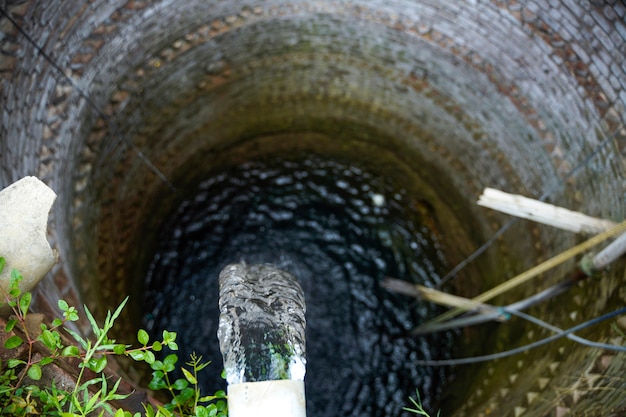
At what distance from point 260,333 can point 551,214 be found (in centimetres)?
240

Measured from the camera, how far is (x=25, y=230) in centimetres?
239

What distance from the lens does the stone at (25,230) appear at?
7.73 ft

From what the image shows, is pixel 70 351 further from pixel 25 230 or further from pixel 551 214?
pixel 551 214

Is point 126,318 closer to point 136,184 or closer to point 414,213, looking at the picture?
point 136,184

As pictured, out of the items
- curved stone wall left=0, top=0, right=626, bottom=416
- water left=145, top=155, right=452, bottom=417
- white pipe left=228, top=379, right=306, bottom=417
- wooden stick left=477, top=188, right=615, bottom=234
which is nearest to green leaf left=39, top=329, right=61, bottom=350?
white pipe left=228, top=379, right=306, bottom=417

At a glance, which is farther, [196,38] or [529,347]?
[196,38]

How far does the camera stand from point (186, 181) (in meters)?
5.27

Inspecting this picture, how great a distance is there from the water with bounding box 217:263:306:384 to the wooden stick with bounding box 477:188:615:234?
5.71 feet

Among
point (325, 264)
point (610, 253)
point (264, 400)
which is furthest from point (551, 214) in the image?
point (264, 400)

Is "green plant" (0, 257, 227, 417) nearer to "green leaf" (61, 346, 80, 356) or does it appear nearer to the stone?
"green leaf" (61, 346, 80, 356)

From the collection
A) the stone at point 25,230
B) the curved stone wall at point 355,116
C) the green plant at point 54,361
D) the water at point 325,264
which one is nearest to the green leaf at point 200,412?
the green plant at point 54,361

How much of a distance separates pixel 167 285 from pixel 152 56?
2145 millimetres

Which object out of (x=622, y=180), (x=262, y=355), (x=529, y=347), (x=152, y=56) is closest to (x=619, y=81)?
(x=622, y=180)

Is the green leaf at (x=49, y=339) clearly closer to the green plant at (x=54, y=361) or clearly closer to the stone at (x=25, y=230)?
the green plant at (x=54, y=361)
